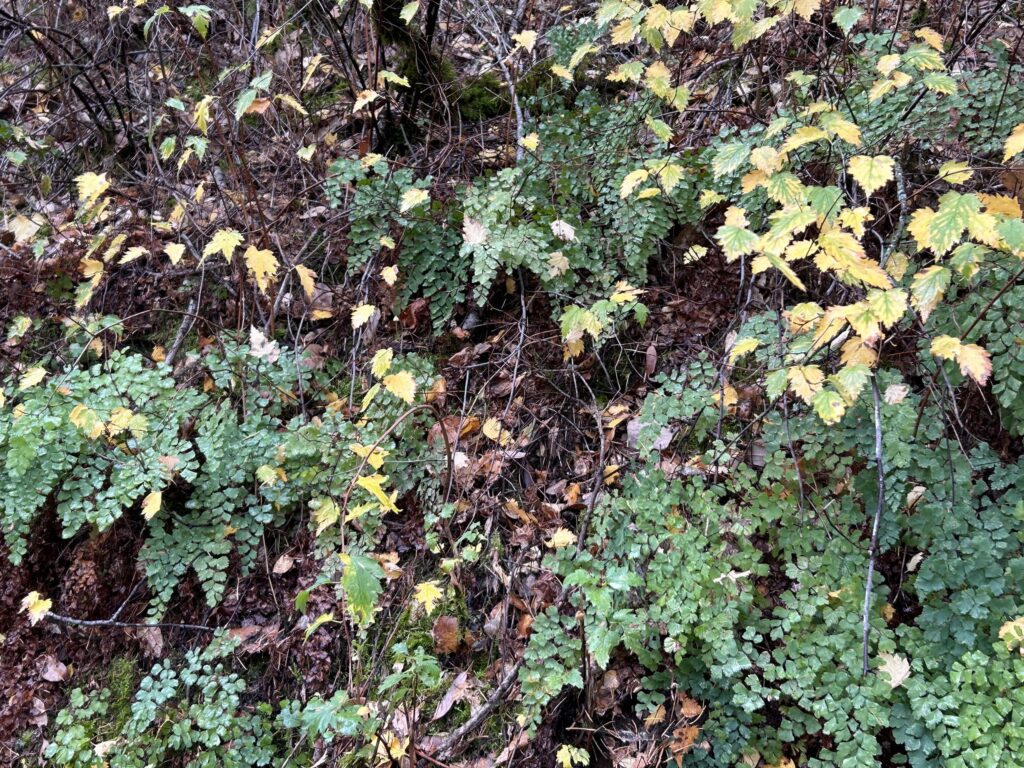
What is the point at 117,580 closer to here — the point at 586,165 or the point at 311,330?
the point at 311,330

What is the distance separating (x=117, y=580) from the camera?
11.5 feet

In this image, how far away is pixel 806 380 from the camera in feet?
7.75

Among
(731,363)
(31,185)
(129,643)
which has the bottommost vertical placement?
(129,643)

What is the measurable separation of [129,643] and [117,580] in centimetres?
31

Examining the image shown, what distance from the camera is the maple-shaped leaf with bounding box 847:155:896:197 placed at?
7.35 ft

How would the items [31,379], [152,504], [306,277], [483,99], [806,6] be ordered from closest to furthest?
[806,6], [152,504], [31,379], [306,277], [483,99]

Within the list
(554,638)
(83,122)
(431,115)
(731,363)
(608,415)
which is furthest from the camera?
(83,122)

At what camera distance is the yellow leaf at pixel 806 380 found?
2.33 metres

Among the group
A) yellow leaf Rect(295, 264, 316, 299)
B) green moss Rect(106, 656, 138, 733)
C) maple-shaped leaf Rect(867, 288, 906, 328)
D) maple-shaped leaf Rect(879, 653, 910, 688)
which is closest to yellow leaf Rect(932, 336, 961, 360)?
maple-shaped leaf Rect(867, 288, 906, 328)

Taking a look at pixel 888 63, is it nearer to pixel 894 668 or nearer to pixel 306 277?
pixel 894 668

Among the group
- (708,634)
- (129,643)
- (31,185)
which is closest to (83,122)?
(31,185)

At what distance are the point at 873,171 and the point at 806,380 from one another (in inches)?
27.4

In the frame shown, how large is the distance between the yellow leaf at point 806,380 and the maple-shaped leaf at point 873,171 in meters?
0.59

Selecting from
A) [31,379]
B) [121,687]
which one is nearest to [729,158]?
[31,379]
